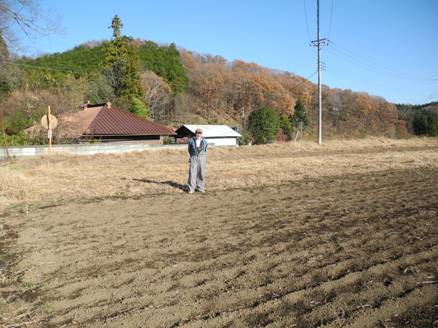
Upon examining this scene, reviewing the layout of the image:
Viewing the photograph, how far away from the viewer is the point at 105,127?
98.9 ft

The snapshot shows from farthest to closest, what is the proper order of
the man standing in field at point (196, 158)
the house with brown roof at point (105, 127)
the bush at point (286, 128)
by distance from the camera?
the bush at point (286, 128) → the house with brown roof at point (105, 127) → the man standing in field at point (196, 158)

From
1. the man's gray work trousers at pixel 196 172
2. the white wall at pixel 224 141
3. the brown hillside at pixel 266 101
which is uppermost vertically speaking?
the brown hillside at pixel 266 101

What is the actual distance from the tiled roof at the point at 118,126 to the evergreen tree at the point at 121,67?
28.7 feet

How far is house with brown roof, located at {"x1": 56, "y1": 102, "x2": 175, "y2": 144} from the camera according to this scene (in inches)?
1085

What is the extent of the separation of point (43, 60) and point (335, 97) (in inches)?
1897

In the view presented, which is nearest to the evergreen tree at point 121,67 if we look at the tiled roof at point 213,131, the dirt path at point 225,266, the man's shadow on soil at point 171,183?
the tiled roof at point 213,131

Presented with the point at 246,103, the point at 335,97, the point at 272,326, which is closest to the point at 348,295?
the point at 272,326

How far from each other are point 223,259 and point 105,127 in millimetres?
27220

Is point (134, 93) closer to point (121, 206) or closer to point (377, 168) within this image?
point (377, 168)

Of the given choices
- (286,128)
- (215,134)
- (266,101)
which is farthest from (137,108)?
(266,101)

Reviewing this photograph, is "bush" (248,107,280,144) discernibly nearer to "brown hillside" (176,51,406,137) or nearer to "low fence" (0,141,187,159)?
"low fence" (0,141,187,159)

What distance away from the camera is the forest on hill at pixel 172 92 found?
3091 centimetres

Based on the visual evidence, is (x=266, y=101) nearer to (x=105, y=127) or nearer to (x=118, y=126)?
(x=118, y=126)

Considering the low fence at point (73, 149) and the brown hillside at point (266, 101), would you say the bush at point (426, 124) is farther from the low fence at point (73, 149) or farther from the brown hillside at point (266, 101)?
the low fence at point (73, 149)
